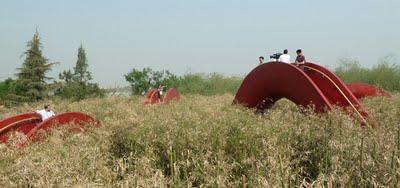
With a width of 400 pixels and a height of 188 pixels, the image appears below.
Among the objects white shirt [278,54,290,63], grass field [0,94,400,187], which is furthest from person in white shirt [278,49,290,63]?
grass field [0,94,400,187]

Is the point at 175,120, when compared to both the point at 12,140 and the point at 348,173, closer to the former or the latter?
the point at 12,140

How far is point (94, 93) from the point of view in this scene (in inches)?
1292

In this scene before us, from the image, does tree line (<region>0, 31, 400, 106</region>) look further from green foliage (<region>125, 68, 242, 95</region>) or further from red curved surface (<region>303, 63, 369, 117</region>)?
red curved surface (<region>303, 63, 369, 117</region>)

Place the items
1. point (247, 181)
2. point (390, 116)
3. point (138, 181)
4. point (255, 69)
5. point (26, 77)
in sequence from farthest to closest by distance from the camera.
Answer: point (26, 77)
point (255, 69)
point (390, 116)
point (247, 181)
point (138, 181)

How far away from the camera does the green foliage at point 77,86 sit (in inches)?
1221

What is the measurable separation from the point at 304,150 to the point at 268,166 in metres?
1.12

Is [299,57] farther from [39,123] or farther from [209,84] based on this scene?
[209,84]

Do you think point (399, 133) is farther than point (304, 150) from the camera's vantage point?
No

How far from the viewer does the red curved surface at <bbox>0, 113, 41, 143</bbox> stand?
1049 cm

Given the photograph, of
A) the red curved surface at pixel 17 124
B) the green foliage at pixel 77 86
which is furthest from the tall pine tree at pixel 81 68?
the red curved surface at pixel 17 124

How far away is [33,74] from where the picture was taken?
95.6ft

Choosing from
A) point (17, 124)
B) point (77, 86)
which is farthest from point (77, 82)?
point (17, 124)

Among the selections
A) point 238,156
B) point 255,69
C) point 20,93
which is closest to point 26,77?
point 20,93

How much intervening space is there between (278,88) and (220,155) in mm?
5522
